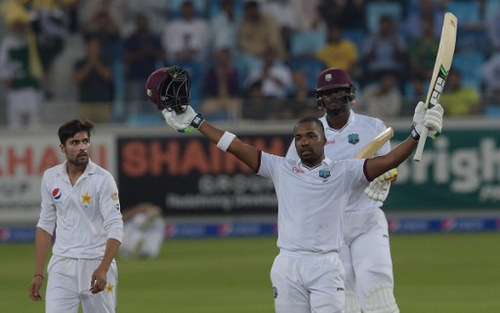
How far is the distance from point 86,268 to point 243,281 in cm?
568

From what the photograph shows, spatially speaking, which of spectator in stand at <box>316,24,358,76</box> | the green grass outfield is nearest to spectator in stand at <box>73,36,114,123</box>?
the green grass outfield

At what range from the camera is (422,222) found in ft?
57.9

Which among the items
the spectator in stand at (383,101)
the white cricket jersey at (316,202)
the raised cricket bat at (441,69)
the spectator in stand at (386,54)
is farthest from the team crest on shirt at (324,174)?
the spectator in stand at (386,54)

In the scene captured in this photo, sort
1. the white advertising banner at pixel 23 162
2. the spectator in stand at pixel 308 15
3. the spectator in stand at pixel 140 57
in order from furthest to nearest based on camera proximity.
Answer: the spectator in stand at pixel 308 15 < the spectator in stand at pixel 140 57 < the white advertising banner at pixel 23 162

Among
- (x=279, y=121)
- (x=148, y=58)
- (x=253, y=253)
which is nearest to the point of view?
(x=253, y=253)

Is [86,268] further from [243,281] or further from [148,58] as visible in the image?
[148,58]

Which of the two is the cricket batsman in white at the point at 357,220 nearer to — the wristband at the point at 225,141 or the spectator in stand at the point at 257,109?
the wristband at the point at 225,141

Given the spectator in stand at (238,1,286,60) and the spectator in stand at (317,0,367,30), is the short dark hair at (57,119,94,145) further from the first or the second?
the spectator in stand at (317,0,367,30)

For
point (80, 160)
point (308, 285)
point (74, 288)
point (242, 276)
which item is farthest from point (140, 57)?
point (308, 285)

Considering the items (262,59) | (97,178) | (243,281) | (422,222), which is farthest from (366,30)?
(97,178)

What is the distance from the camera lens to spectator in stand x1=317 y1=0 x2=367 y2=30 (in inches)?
758

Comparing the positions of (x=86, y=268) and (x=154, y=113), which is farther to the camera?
(x=154, y=113)

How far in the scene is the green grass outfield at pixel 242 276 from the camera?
36.9 ft

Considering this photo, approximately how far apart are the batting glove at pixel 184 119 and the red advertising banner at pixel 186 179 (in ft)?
34.1
